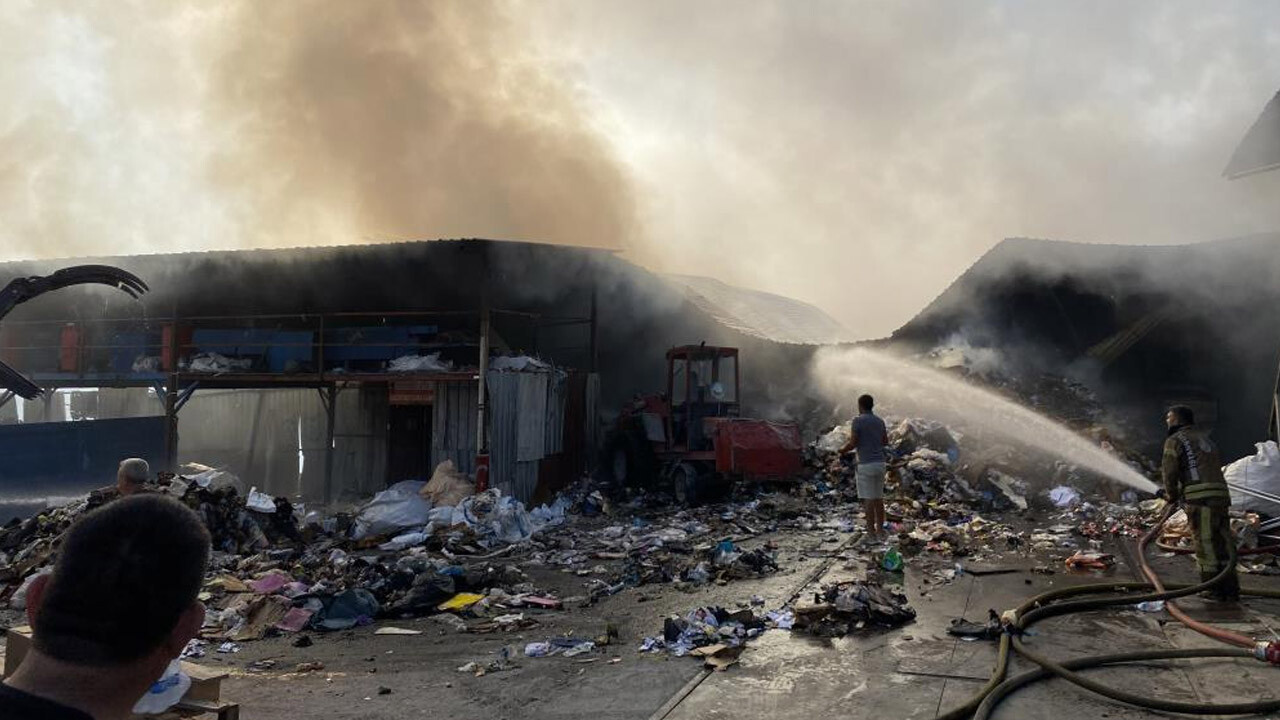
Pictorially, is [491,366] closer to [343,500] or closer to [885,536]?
[343,500]

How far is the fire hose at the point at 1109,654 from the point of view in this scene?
163 inches

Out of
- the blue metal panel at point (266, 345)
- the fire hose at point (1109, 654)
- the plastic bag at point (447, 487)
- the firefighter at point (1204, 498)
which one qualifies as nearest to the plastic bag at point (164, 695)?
the fire hose at point (1109, 654)

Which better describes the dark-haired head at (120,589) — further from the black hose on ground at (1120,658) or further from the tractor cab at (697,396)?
the tractor cab at (697,396)

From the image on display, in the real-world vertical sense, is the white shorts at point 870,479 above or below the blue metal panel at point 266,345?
below

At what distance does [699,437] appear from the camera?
14.2 metres

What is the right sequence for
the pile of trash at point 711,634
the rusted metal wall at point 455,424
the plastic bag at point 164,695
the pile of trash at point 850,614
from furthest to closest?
1. the rusted metal wall at point 455,424
2. the pile of trash at point 850,614
3. the pile of trash at point 711,634
4. the plastic bag at point 164,695

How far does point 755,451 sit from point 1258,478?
20.7 feet

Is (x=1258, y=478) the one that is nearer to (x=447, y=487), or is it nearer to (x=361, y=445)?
(x=447, y=487)

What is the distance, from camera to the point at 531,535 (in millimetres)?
11430

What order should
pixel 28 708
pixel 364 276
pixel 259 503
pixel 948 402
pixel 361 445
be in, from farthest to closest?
pixel 361 445 → pixel 948 402 → pixel 364 276 → pixel 259 503 → pixel 28 708

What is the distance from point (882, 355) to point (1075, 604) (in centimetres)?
1161

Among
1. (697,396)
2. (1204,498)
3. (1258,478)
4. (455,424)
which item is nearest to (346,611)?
(455,424)

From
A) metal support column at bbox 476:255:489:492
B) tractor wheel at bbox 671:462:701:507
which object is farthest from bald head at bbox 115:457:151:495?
tractor wheel at bbox 671:462:701:507

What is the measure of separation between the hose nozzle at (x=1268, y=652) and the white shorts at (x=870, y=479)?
4850 mm
